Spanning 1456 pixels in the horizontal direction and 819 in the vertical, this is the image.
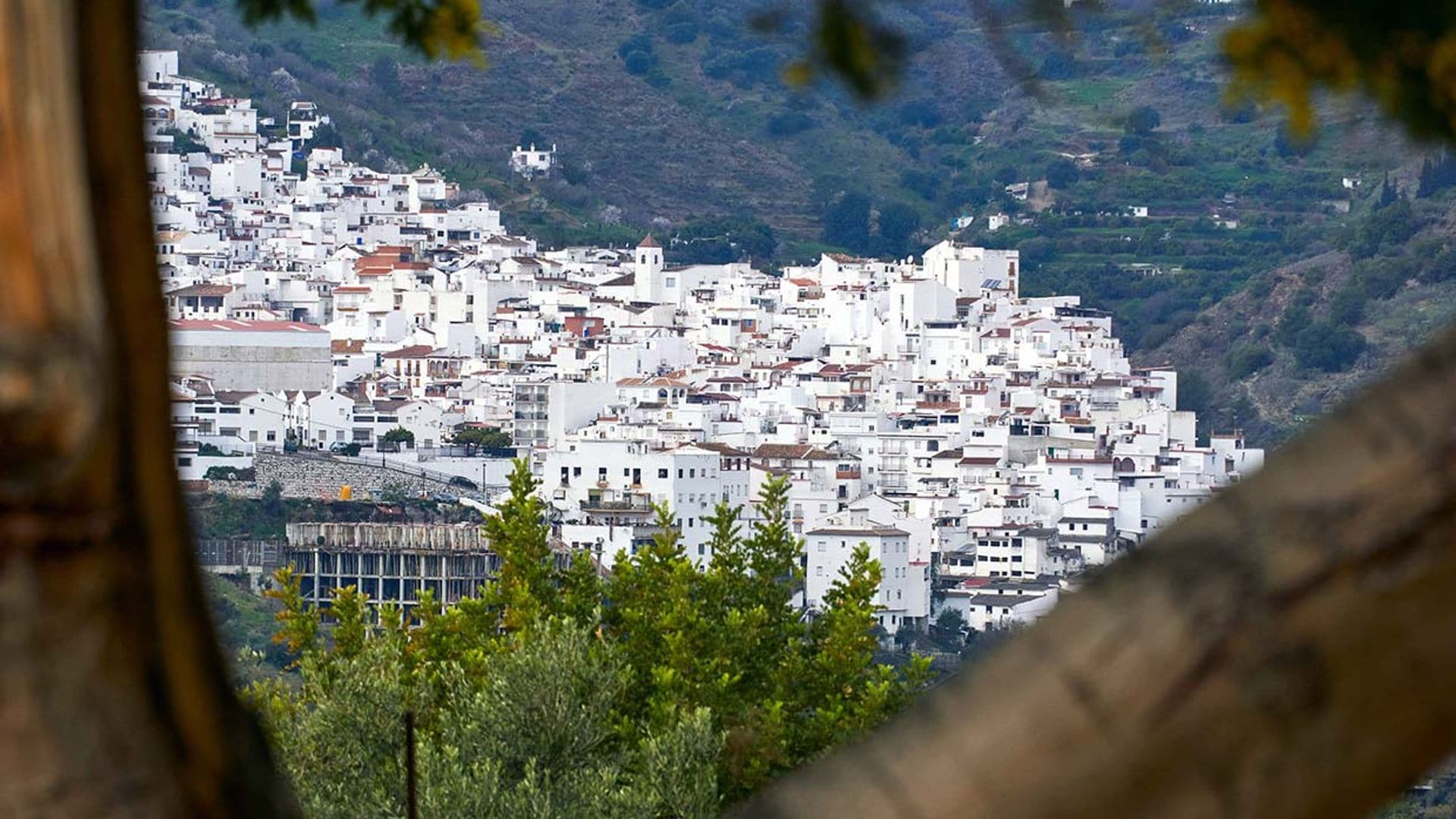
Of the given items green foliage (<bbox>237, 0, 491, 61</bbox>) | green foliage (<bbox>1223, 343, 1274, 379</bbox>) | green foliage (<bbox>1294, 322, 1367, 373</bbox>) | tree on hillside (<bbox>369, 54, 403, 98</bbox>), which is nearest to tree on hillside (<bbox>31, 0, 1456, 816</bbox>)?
green foliage (<bbox>237, 0, 491, 61</bbox>)

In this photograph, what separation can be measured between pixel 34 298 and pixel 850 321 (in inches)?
1624

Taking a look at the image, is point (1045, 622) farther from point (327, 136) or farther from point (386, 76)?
point (327, 136)

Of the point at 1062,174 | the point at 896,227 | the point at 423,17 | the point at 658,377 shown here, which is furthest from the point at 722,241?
the point at 423,17

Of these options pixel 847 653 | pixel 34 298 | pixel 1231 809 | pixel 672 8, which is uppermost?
pixel 672 8

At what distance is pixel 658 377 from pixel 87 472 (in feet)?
118

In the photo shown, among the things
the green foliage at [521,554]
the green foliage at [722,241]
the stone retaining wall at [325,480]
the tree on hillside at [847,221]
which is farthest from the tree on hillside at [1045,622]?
the tree on hillside at [847,221]

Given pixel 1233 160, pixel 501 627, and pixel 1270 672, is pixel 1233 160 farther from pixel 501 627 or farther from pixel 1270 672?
pixel 1270 672

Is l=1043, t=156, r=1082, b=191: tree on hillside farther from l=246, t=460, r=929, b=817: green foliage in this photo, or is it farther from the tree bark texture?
the tree bark texture

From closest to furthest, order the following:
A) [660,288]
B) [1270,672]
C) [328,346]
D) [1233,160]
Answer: [1270,672]
[328,346]
[1233,160]
[660,288]

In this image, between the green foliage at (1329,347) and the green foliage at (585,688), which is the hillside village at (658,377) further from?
the green foliage at (585,688)

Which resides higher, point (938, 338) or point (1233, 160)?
point (1233, 160)

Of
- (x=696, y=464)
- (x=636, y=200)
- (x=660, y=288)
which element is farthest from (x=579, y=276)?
(x=696, y=464)

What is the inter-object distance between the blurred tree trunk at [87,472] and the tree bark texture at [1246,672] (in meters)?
0.20

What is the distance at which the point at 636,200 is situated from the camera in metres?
50.2
